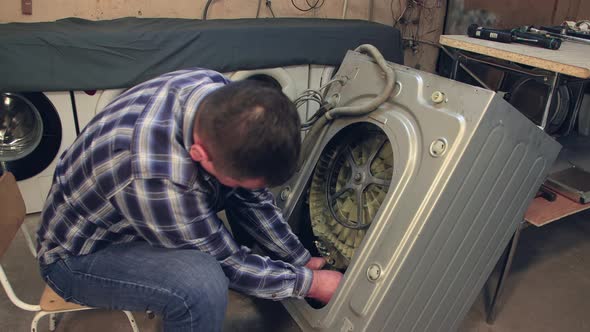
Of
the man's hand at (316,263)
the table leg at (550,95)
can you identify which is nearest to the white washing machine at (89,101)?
the man's hand at (316,263)

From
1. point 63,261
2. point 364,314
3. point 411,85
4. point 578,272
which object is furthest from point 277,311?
point 578,272

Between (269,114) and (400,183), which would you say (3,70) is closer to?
(269,114)

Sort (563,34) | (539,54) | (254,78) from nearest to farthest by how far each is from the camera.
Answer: (539,54) → (563,34) → (254,78)

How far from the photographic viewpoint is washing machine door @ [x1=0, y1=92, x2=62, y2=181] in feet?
5.56

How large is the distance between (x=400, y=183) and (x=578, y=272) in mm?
1263

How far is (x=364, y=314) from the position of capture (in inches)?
35.9

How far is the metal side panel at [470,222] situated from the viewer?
2.87 ft

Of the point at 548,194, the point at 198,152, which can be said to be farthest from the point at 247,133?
the point at 548,194

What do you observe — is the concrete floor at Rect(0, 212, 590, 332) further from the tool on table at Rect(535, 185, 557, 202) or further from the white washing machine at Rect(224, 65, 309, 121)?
the white washing machine at Rect(224, 65, 309, 121)

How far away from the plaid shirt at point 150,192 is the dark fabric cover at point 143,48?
83cm

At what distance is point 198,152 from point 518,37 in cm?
124

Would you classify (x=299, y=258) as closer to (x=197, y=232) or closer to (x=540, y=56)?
(x=197, y=232)

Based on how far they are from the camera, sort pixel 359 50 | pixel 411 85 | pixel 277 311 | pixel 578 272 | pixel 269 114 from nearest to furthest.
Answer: pixel 269 114 < pixel 411 85 < pixel 359 50 < pixel 277 311 < pixel 578 272

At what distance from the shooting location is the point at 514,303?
153cm
